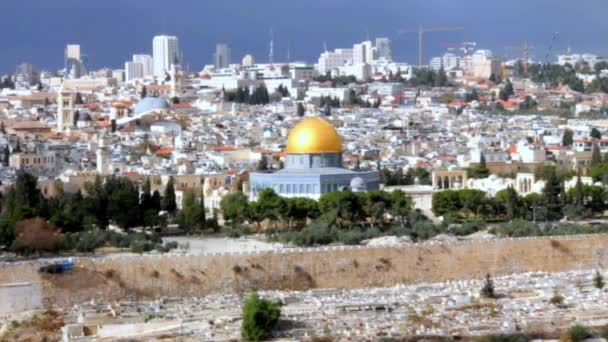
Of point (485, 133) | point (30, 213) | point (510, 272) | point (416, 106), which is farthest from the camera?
point (416, 106)

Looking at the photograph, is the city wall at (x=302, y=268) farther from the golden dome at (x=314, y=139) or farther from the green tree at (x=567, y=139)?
the green tree at (x=567, y=139)

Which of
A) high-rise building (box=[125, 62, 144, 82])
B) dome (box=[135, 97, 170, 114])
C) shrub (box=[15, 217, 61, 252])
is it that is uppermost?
high-rise building (box=[125, 62, 144, 82])

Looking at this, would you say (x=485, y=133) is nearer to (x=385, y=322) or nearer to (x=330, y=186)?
(x=330, y=186)

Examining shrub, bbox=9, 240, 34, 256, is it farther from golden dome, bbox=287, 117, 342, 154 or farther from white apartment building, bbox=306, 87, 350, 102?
white apartment building, bbox=306, 87, 350, 102

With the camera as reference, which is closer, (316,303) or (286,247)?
(316,303)

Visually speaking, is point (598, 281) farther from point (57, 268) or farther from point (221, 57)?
point (221, 57)

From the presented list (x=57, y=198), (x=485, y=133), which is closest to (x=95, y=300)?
(x=57, y=198)

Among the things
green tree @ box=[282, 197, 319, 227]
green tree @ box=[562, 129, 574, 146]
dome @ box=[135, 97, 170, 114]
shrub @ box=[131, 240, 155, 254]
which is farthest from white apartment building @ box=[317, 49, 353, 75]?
shrub @ box=[131, 240, 155, 254]
